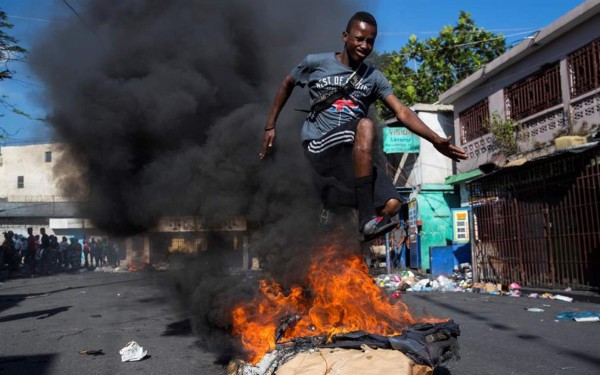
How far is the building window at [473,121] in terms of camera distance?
16402 mm

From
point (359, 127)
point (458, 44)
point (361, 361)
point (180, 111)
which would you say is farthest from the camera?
point (458, 44)

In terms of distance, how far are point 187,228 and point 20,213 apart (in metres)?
35.1

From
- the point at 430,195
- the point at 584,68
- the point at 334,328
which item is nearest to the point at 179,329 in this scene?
the point at 334,328

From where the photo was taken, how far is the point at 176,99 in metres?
5.27

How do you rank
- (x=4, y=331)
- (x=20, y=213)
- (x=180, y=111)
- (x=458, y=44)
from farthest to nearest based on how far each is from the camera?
(x=20, y=213) → (x=458, y=44) → (x=4, y=331) → (x=180, y=111)

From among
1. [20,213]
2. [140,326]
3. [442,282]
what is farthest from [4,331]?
[20,213]

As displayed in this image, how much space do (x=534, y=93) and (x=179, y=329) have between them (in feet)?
39.1

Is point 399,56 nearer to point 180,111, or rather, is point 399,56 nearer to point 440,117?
point 440,117

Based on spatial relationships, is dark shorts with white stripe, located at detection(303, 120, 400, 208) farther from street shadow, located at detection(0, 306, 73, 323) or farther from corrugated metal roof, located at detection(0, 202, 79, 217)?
corrugated metal roof, located at detection(0, 202, 79, 217)

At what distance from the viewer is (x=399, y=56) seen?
22859 millimetres

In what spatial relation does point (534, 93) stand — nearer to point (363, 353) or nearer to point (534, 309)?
point (534, 309)

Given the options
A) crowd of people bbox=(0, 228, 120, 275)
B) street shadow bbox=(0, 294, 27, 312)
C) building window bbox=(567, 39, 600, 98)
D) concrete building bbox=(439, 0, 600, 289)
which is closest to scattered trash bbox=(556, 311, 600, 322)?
concrete building bbox=(439, 0, 600, 289)

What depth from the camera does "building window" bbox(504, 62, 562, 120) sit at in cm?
1291

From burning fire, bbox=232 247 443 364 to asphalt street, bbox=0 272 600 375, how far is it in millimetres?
691
